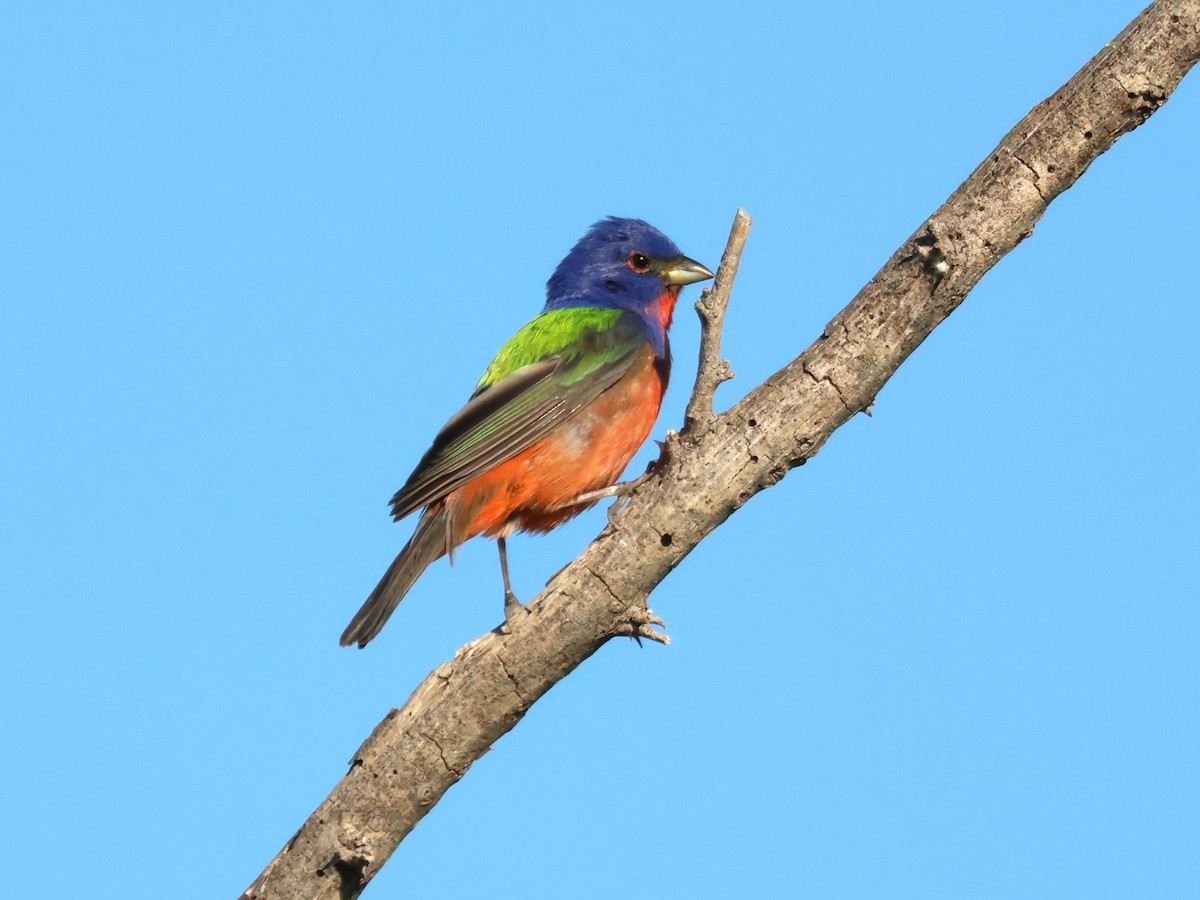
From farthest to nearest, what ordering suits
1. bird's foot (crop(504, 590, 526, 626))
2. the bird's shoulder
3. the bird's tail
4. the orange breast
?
the bird's shoulder < the orange breast < the bird's tail < bird's foot (crop(504, 590, 526, 626))

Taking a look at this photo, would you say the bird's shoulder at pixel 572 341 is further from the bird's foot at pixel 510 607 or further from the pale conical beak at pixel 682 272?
the bird's foot at pixel 510 607

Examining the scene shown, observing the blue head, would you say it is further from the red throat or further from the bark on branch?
the bark on branch

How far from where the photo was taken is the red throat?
8.77m

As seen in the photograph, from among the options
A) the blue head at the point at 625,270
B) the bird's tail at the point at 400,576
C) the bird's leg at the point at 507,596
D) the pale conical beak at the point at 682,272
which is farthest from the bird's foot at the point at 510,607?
the pale conical beak at the point at 682,272

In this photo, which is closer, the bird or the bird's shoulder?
the bird

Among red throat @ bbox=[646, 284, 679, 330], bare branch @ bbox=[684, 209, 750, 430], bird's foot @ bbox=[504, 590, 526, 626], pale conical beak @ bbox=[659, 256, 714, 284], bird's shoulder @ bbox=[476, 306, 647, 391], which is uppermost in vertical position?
pale conical beak @ bbox=[659, 256, 714, 284]

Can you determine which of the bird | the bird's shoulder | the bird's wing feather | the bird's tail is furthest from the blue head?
the bird's tail

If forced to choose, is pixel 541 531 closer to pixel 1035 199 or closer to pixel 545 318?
pixel 545 318

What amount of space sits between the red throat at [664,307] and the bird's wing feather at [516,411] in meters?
0.80

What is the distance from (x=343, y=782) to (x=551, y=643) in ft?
3.75

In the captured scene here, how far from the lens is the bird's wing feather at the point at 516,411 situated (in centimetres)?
745

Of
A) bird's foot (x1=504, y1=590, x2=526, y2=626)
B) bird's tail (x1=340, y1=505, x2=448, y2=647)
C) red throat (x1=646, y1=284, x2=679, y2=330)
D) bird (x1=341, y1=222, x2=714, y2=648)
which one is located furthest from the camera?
red throat (x1=646, y1=284, x2=679, y2=330)

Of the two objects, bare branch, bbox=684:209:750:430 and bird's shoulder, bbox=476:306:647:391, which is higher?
bird's shoulder, bbox=476:306:647:391

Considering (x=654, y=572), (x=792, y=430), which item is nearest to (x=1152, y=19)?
(x=792, y=430)
